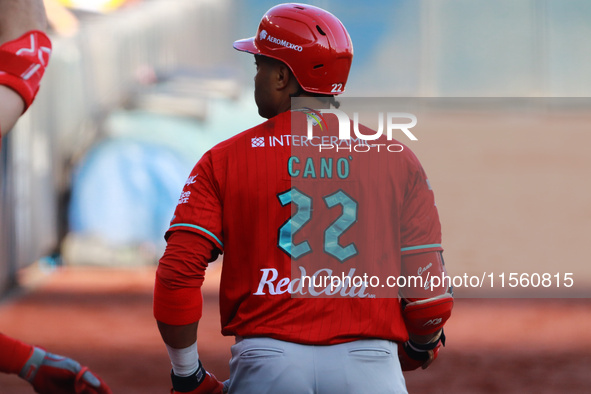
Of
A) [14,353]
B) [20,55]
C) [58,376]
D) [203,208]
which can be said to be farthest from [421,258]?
[20,55]

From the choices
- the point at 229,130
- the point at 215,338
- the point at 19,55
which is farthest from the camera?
the point at 229,130

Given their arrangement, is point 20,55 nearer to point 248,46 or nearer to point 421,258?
point 248,46

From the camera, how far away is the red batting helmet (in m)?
2.40

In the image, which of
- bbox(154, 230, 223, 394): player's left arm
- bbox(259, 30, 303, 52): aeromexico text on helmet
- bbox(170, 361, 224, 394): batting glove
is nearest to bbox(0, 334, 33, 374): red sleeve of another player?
bbox(154, 230, 223, 394): player's left arm

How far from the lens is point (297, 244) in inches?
87.7

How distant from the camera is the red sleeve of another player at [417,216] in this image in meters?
2.38

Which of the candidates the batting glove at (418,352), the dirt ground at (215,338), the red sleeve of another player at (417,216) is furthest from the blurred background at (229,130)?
the red sleeve of another player at (417,216)

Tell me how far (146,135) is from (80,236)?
2429mm

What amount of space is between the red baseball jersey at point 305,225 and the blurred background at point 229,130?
7.75 m

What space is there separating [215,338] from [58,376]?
6288mm

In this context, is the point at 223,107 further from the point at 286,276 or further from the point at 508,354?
the point at 286,276

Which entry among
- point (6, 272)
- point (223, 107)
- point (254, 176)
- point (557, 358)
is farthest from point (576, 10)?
point (254, 176)

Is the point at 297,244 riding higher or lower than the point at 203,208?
lower

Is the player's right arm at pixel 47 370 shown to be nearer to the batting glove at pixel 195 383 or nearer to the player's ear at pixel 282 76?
the batting glove at pixel 195 383
